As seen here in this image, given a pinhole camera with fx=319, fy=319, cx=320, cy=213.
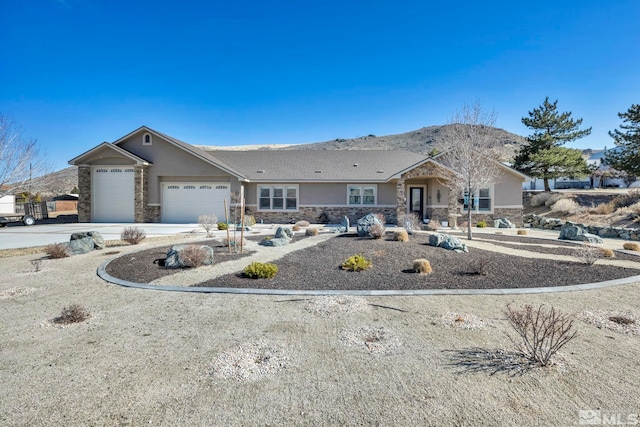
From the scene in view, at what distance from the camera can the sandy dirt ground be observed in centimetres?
284

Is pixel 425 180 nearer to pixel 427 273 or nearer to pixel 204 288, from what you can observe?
pixel 427 273

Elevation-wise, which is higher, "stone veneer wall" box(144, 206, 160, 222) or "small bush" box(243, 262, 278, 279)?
"stone veneer wall" box(144, 206, 160, 222)

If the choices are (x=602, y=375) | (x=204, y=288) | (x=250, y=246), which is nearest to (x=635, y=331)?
(x=602, y=375)

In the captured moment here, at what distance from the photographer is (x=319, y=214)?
2278 centimetres

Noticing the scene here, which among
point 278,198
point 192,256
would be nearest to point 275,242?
point 192,256

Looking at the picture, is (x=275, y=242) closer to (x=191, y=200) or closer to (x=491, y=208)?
(x=191, y=200)

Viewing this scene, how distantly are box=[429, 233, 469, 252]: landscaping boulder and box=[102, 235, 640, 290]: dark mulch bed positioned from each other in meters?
0.37

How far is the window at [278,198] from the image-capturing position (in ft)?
75.7

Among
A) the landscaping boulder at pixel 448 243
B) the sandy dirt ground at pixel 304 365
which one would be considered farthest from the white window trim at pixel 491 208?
the sandy dirt ground at pixel 304 365

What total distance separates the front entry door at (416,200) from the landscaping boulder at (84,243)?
18.6m

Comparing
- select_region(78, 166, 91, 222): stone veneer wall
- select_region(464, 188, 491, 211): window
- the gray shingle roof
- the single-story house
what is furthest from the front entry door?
select_region(78, 166, 91, 222): stone veneer wall

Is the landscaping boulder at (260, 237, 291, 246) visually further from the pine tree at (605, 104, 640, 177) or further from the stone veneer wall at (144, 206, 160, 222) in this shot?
the pine tree at (605, 104, 640, 177)

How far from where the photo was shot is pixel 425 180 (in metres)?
22.5

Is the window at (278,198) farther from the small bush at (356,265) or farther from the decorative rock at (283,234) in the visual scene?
the small bush at (356,265)
